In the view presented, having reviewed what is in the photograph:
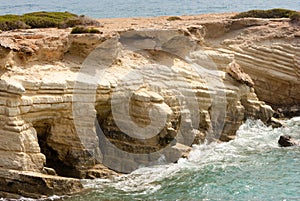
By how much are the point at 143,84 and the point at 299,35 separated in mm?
13711

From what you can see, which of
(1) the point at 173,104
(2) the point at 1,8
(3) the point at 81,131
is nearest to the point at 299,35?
(1) the point at 173,104

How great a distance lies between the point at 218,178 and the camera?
20.2 m

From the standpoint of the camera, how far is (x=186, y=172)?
2078cm

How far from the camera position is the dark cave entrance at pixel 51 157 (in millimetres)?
20086

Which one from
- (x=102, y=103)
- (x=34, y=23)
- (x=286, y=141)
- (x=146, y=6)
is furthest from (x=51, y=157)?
(x=146, y=6)

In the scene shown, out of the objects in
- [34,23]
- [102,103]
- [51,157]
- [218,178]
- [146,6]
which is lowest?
[218,178]

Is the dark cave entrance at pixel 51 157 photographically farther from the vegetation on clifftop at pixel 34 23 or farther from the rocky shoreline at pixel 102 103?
the vegetation on clifftop at pixel 34 23

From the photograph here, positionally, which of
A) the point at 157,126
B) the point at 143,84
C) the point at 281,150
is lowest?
the point at 281,150

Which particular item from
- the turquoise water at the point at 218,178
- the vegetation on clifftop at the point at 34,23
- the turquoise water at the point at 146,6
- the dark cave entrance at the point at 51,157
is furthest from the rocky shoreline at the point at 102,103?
the turquoise water at the point at 146,6

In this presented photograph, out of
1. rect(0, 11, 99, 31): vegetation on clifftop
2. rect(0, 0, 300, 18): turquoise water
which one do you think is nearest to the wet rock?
rect(0, 11, 99, 31): vegetation on clifftop

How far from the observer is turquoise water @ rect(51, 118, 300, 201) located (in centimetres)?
1853

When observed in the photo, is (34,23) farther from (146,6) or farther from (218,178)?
(146,6)

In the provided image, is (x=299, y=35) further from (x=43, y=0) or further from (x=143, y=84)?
(x=43, y=0)

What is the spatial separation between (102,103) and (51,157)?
2743mm
